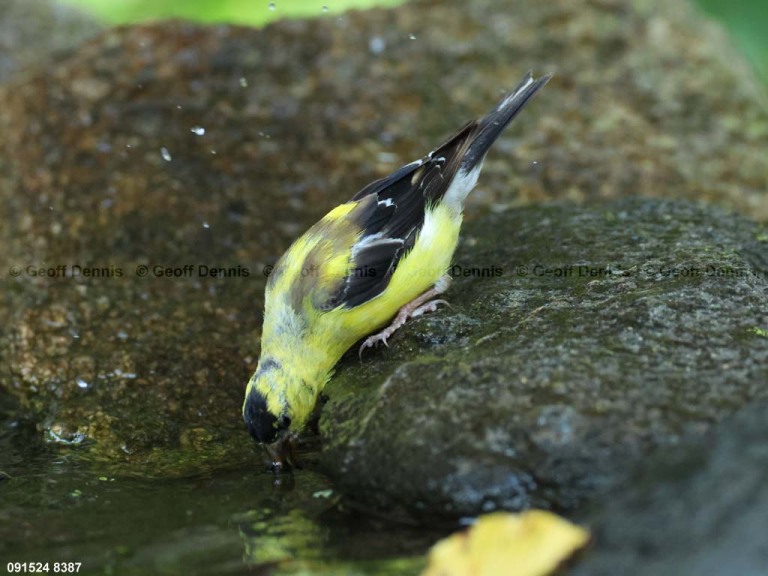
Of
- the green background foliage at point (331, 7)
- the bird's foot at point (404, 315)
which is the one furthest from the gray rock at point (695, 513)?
the green background foliage at point (331, 7)

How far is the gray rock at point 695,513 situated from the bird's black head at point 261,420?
1.65 m

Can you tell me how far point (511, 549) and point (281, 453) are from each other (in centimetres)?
161

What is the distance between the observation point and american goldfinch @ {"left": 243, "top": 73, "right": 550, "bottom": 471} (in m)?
3.87

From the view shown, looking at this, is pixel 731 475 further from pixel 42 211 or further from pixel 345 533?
pixel 42 211

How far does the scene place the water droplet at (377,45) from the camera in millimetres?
6406

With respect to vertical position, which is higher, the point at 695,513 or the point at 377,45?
the point at 377,45

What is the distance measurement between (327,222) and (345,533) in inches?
77.8

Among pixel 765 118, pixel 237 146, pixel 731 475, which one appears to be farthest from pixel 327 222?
pixel 765 118

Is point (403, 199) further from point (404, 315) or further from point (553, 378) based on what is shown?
point (553, 378)

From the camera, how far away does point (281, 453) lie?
374cm

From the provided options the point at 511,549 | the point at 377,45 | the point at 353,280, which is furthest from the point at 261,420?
the point at 377,45

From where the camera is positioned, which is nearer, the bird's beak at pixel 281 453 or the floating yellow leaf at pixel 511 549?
the floating yellow leaf at pixel 511 549

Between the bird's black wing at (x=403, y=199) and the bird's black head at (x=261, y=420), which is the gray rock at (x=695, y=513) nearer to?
the bird's black head at (x=261, y=420)

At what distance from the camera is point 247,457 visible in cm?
389
